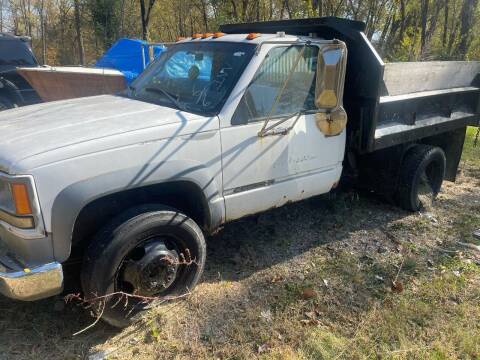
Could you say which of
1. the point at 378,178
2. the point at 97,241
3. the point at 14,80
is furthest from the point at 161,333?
the point at 14,80

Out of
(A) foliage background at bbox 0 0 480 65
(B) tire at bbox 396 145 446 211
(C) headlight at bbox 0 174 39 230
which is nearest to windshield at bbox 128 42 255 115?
(C) headlight at bbox 0 174 39 230

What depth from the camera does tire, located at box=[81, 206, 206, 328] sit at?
275 centimetres

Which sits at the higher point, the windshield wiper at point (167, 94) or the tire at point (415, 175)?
the windshield wiper at point (167, 94)

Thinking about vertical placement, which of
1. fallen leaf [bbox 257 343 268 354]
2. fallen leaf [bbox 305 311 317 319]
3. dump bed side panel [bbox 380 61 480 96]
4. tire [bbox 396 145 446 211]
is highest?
dump bed side panel [bbox 380 61 480 96]

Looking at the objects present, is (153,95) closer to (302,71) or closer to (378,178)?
(302,71)

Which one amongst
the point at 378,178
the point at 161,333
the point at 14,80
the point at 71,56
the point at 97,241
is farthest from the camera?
the point at 71,56

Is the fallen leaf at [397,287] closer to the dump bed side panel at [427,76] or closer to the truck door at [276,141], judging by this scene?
the truck door at [276,141]

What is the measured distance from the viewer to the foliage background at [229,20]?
44.2ft

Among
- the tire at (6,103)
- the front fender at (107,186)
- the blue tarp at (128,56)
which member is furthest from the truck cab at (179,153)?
the blue tarp at (128,56)

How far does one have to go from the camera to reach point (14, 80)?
27.2 ft

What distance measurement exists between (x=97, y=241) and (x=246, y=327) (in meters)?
1.23

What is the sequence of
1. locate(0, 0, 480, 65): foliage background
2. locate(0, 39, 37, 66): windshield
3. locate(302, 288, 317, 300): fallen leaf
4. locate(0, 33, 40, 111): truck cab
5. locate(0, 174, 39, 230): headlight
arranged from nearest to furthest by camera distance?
1. locate(0, 174, 39, 230): headlight
2. locate(302, 288, 317, 300): fallen leaf
3. locate(0, 33, 40, 111): truck cab
4. locate(0, 39, 37, 66): windshield
5. locate(0, 0, 480, 65): foliage background

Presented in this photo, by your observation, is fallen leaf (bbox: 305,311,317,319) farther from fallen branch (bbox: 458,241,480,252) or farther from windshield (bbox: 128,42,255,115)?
fallen branch (bbox: 458,241,480,252)

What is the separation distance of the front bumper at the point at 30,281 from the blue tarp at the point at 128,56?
24.3 feet
